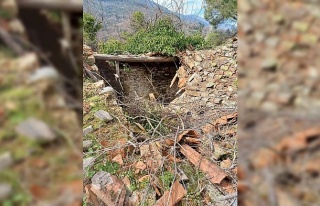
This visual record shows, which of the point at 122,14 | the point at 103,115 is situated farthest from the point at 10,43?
the point at 122,14

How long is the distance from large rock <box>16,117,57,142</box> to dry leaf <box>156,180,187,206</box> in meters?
1.29

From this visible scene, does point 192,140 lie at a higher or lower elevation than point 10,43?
lower

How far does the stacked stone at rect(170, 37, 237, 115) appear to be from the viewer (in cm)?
381

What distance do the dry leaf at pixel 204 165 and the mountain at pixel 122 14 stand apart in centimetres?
362

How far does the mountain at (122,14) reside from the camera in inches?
200

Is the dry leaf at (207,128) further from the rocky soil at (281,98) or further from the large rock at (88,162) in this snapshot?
the rocky soil at (281,98)

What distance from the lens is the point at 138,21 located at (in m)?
5.27

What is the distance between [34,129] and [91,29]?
15.1ft

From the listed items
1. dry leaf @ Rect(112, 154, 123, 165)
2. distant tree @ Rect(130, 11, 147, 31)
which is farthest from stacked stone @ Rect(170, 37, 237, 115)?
dry leaf @ Rect(112, 154, 123, 165)

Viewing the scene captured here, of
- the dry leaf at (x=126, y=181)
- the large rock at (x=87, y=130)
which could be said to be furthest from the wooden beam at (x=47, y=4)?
the large rock at (x=87, y=130)

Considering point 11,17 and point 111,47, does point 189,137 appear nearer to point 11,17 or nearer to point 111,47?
point 11,17

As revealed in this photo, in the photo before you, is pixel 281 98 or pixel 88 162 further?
pixel 88 162

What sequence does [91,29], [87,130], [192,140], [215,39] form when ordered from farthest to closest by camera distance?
1. [215,39]
2. [91,29]
3. [87,130]
4. [192,140]

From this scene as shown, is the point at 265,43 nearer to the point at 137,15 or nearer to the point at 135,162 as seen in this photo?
the point at 135,162
